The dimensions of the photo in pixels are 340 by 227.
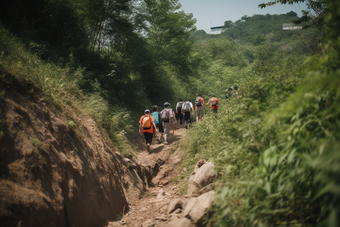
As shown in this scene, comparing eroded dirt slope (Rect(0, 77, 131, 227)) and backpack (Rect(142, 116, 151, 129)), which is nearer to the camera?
eroded dirt slope (Rect(0, 77, 131, 227))

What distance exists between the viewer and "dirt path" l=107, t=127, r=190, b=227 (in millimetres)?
4680

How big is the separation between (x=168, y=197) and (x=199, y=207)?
265 cm

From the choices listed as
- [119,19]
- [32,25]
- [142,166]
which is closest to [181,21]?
[119,19]

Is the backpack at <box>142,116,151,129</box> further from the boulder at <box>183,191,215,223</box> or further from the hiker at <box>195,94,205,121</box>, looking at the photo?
the boulder at <box>183,191,215,223</box>

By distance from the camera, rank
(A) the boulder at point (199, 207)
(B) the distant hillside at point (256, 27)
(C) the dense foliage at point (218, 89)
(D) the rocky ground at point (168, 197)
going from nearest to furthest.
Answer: (C) the dense foliage at point (218, 89), (A) the boulder at point (199, 207), (D) the rocky ground at point (168, 197), (B) the distant hillside at point (256, 27)

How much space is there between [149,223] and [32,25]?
35.2ft

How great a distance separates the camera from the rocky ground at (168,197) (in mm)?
3529

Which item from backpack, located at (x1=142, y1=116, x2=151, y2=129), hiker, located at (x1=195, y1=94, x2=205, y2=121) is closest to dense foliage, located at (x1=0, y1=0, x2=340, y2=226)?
backpack, located at (x1=142, y1=116, x2=151, y2=129)

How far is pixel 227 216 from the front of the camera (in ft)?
8.11

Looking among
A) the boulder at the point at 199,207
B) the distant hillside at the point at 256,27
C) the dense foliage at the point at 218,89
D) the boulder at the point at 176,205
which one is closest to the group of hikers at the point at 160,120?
the dense foliage at the point at 218,89

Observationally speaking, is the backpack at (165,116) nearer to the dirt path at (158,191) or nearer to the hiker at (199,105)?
the dirt path at (158,191)

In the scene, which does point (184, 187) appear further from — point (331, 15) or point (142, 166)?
point (331, 15)

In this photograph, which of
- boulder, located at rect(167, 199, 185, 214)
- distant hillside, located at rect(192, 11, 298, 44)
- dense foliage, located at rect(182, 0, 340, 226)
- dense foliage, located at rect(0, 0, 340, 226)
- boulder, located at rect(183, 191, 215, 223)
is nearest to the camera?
dense foliage, located at rect(182, 0, 340, 226)

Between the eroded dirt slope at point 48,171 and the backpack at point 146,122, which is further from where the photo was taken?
the backpack at point 146,122
